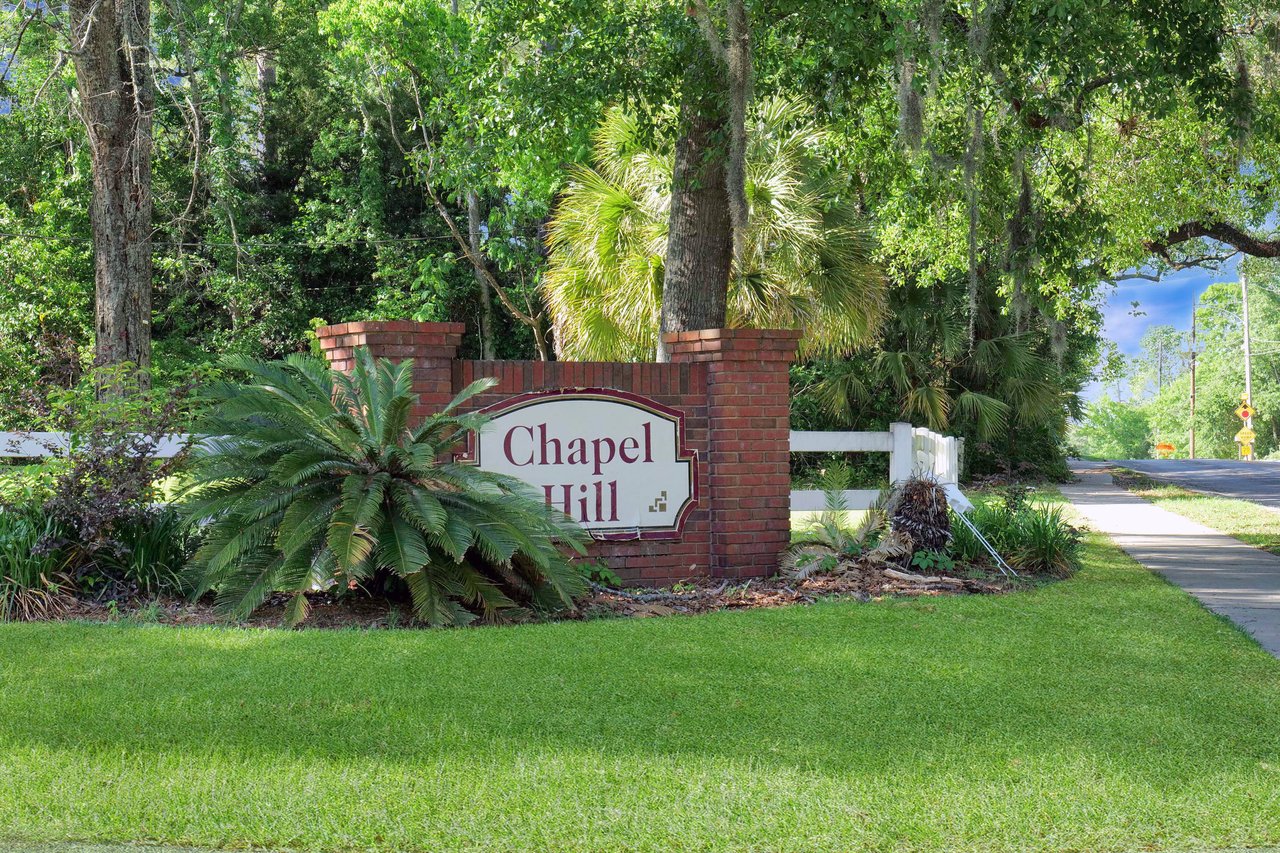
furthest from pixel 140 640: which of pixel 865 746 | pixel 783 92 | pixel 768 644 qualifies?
pixel 783 92

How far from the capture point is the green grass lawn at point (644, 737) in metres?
3.83

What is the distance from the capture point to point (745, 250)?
14727 millimetres

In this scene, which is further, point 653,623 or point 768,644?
point 653,623

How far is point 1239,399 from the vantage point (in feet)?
210

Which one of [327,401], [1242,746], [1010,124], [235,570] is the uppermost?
[1010,124]

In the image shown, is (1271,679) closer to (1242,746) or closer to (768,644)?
(1242,746)

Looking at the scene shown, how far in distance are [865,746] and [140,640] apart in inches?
158

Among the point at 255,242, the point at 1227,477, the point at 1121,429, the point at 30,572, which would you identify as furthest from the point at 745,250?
the point at 1121,429

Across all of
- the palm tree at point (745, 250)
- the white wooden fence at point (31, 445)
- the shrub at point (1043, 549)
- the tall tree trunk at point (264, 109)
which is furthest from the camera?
the tall tree trunk at point (264, 109)

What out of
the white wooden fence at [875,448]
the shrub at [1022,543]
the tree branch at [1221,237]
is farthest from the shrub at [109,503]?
the tree branch at [1221,237]

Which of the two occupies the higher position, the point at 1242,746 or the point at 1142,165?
the point at 1142,165

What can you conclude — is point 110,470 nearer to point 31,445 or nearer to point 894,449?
point 31,445

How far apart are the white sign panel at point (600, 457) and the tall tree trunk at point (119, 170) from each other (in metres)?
6.94

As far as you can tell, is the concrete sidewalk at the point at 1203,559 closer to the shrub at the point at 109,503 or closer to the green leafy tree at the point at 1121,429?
the shrub at the point at 109,503
